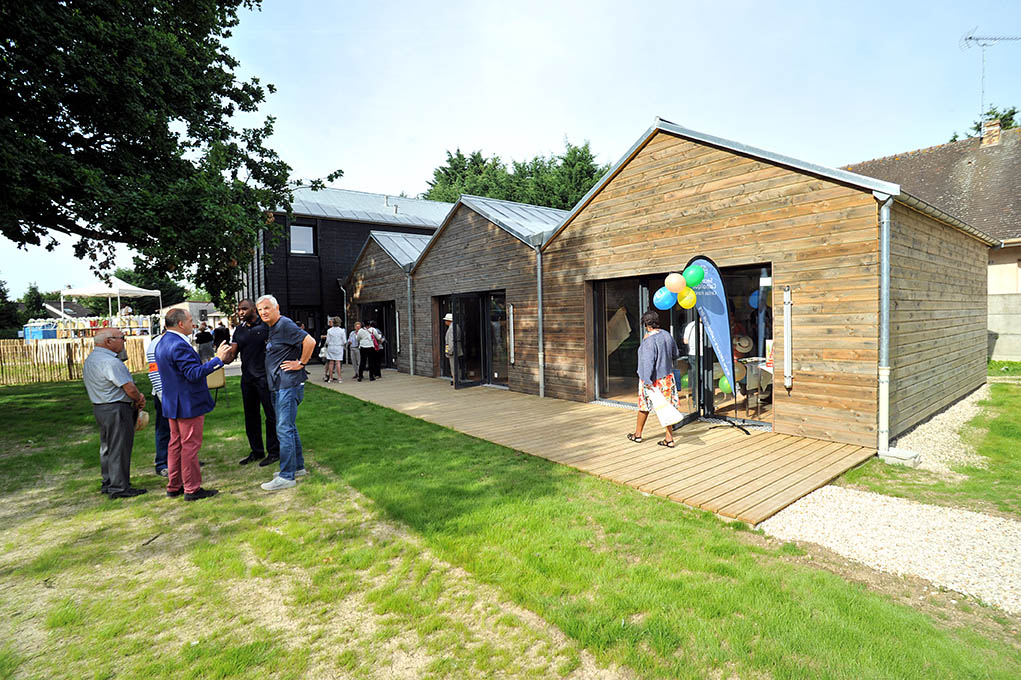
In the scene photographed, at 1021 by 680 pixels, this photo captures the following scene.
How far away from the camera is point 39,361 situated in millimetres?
16188

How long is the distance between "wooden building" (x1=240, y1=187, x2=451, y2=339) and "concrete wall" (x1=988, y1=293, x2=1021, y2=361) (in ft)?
67.3

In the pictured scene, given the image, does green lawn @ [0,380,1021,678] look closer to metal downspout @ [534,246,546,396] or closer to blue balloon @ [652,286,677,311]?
blue balloon @ [652,286,677,311]

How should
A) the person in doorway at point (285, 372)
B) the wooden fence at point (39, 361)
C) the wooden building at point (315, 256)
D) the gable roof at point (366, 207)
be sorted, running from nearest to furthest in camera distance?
the person in doorway at point (285, 372), the wooden fence at point (39, 361), the wooden building at point (315, 256), the gable roof at point (366, 207)

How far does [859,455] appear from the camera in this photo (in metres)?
5.71

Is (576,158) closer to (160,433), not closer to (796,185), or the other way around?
(796,185)

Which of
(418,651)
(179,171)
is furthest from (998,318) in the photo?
(179,171)

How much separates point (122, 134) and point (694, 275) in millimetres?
10853

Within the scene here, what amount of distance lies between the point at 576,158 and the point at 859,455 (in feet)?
89.5

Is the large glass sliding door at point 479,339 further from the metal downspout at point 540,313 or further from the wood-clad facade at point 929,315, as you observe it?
the wood-clad facade at point 929,315

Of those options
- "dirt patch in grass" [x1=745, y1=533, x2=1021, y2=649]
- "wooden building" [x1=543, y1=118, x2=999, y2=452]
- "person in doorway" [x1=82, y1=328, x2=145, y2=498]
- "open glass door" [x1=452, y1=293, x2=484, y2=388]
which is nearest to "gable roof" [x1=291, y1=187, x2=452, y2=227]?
"open glass door" [x1=452, y1=293, x2=484, y2=388]

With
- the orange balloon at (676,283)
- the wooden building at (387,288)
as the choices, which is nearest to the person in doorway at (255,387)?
the orange balloon at (676,283)

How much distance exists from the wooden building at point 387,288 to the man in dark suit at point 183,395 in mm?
10291

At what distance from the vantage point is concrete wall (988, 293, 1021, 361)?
1370 centimetres

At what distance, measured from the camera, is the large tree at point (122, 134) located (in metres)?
8.11
